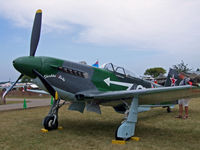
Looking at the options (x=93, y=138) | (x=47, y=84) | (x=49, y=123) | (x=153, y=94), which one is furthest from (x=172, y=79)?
(x=47, y=84)

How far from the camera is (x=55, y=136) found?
18.9 feet

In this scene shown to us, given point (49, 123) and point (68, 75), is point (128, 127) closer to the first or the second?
point (68, 75)

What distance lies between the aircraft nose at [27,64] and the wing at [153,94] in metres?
1.47

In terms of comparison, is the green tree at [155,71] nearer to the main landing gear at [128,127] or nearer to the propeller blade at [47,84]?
the main landing gear at [128,127]

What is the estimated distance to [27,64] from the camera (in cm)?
529

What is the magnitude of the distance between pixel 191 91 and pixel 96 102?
109 inches

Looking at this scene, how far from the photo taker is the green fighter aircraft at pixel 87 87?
5.25m

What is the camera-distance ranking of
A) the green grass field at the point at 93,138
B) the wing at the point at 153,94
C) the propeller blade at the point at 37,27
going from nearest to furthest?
the green grass field at the point at 93,138
the wing at the point at 153,94
the propeller blade at the point at 37,27

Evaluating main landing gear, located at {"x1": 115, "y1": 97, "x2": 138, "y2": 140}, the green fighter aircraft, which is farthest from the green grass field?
the green fighter aircraft

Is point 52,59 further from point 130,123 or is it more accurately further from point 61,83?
point 130,123

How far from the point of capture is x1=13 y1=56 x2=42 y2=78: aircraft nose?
521 cm

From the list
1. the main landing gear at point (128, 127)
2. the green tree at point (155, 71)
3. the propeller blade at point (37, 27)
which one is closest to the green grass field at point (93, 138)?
the main landing gear at point (128, 127)

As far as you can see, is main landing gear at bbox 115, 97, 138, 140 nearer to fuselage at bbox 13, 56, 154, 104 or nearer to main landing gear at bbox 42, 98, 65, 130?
fuselage at bbox 13, 56, 154, 104

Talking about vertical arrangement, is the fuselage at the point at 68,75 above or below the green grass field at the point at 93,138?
above
